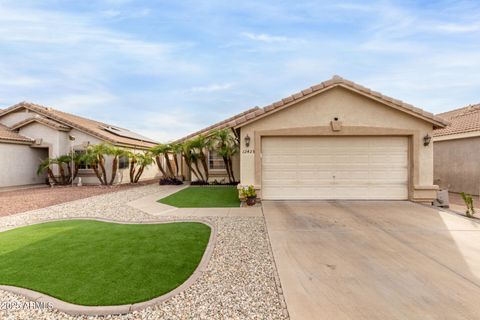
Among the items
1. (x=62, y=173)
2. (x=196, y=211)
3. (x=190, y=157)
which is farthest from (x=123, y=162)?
(x=196, y=211)

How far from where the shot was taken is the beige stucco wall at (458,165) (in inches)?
488

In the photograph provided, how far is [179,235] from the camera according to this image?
6242mm

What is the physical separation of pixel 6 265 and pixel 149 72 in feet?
53.0

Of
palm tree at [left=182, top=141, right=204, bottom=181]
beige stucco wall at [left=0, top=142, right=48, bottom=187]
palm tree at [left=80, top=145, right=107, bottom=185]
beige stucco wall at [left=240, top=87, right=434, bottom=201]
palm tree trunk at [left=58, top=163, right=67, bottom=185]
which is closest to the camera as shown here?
beige stucco wall at [left=240, top=87, right=434, bottom=201]

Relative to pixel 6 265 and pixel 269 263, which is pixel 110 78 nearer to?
pixel 6 265

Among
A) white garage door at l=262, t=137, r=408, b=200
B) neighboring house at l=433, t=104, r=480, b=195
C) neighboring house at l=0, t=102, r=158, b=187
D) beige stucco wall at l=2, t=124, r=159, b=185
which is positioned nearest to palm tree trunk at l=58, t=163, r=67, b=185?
beige stucco wall at l=2, t=124, r=159, b=185

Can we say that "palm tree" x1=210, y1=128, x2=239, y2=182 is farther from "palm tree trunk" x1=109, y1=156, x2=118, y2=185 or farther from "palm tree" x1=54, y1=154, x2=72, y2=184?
"palm tree" x1=54, y1=154, x2=72, y2=184

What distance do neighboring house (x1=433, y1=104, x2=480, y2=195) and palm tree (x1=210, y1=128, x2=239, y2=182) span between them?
11.7 metres

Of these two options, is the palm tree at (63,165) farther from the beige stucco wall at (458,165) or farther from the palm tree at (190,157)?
the beige stucco wall at (458,165)

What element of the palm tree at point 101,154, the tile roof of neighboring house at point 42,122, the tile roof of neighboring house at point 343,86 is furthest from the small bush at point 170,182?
the tile roof of neighboring house at point 343,86

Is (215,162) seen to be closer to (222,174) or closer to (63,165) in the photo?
(222,174)

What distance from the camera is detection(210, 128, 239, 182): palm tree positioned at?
15.7 m

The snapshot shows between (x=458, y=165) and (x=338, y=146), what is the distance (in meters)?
8.40

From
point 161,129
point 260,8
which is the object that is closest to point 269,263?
point 260,8
